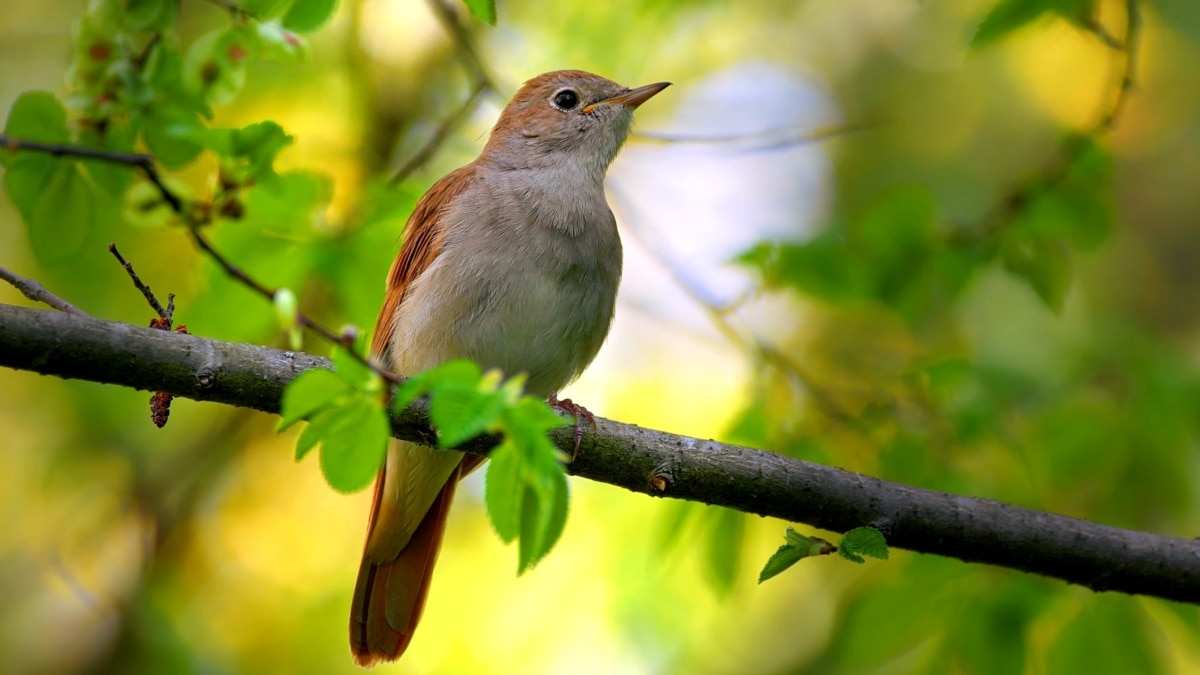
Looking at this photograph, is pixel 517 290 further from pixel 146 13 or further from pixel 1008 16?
pixel 1008 16

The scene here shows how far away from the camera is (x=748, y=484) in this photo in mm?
3867

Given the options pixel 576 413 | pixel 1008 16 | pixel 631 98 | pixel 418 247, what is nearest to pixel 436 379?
pixel 576 413

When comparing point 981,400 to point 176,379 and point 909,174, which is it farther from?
point 909,174

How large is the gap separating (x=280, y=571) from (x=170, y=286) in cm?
215

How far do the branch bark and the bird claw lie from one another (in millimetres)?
27

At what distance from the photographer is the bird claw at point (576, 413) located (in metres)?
3.78

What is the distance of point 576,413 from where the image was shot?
4.03 meters

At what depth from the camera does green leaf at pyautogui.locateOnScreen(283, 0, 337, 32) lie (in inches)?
131

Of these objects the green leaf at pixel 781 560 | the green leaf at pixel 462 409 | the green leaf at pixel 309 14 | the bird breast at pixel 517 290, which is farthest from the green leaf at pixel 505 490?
the bird breast at pixel 517 290

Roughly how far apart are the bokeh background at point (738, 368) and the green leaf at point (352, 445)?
69.3 inches

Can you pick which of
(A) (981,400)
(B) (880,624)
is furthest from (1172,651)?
(B) (880,624)

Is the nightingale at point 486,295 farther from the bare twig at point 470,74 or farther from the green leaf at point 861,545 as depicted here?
the green leaf at point 861,545

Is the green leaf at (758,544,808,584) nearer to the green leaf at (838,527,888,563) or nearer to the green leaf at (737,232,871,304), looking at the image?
the green leaf at (838,527,888,563)

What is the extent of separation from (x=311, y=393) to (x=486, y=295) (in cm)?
241
